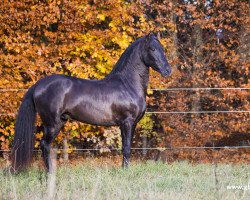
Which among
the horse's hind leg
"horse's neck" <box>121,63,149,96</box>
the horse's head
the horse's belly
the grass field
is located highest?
the horse's head

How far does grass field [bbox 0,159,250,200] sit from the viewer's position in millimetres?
4611

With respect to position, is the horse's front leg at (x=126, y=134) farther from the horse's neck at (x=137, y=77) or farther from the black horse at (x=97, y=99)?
the horse's neck at (x=137, y=77)

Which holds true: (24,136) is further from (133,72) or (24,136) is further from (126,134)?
(133,72)

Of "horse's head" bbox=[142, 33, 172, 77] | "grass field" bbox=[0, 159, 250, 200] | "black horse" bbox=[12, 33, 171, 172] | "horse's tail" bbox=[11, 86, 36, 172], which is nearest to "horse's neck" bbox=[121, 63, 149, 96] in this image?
"black horse" bbox=[12, 33, 171, 172]

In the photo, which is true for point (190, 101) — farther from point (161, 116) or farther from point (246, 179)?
point (246, 179)

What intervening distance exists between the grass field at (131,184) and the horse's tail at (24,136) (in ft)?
0.60

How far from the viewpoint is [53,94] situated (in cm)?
680

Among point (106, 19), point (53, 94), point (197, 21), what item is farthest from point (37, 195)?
point (197, 21)

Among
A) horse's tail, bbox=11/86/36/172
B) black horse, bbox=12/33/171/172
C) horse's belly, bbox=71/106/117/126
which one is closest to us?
horse's tail, bbox=11/86/36/172

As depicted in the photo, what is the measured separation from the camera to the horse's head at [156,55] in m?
6.86

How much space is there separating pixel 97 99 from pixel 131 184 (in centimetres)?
182

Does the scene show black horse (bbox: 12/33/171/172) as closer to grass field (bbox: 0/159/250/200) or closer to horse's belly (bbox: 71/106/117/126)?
horse's belly (bbox: 71/106/117/126)

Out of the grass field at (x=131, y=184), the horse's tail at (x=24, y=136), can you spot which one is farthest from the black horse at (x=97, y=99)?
the grass field at (x=131, y=184)

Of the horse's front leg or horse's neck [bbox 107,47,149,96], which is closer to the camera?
the horse's front leg
